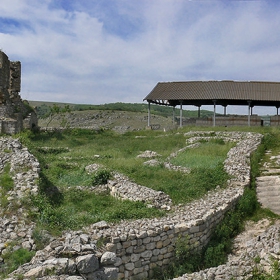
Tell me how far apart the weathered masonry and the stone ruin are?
10.4m

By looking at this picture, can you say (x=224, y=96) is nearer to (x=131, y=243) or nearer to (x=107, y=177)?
(x=107, y=177)

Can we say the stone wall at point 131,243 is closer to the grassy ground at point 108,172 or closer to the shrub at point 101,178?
the grassy ground at point 108,172

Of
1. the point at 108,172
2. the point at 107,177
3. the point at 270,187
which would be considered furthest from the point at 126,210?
the point at 270,187

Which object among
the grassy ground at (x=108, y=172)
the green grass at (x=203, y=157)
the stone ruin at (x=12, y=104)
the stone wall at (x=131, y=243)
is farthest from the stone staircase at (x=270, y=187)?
the stone ruin at (x=12, y=104)

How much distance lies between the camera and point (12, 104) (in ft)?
75.0

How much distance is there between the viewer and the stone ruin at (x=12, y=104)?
64.6 feet

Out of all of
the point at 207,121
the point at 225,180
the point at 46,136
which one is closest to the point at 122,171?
the point at 225,180

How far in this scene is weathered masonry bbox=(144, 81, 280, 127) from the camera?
26.6 meters

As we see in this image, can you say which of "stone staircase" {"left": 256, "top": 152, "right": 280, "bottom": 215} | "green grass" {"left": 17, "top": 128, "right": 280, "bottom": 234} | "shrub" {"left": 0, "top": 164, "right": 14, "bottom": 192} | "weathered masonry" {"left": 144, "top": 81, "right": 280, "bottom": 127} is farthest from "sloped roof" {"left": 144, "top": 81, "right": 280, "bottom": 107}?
"shrub" {"left": 0, "top": 164, "right": 14, "bottom": 192}

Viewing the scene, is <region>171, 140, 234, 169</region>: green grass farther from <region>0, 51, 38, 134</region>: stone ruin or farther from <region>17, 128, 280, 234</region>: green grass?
<region>0, 51, 38, 134</region>: stone ruin

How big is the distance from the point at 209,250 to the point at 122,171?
17.0 ft

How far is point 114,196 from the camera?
10188mm

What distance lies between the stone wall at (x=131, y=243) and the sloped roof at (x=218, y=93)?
715 inches

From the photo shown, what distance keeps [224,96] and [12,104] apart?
16380mm
